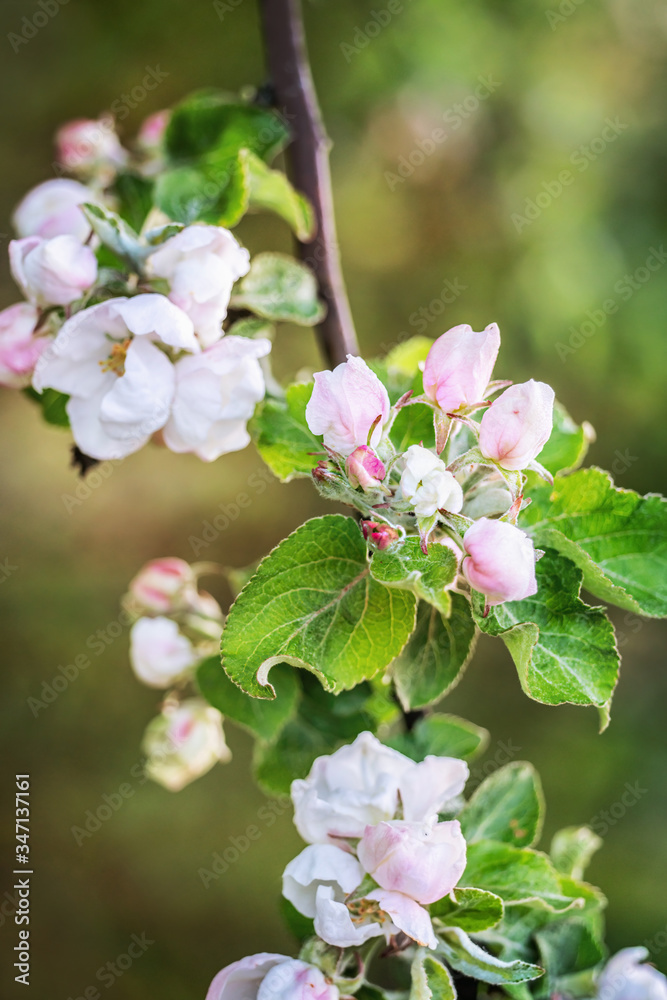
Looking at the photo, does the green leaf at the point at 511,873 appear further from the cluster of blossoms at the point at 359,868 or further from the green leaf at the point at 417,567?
the green leaf at the point at 417,567

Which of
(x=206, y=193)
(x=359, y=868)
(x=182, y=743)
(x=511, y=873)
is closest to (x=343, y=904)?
(x=359, y=868)

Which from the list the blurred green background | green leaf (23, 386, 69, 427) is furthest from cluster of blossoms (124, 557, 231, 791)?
the blurred green background

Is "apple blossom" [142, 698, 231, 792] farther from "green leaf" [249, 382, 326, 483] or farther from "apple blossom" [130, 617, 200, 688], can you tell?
"green leaf" [249, 382, 326, 483]

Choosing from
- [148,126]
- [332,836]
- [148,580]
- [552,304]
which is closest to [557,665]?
[332,836]

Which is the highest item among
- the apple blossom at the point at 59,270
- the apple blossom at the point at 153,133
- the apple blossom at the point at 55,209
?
the apple blossom at the point at 153,133

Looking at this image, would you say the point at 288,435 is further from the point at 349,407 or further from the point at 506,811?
the point at 506,811

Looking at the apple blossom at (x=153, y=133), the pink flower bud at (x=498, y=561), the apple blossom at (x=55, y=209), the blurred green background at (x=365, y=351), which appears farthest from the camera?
the blurred green background at (x=365, y=351)

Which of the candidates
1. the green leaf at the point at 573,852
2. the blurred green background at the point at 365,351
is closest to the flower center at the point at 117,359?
the green leaf at the point at 573,852
